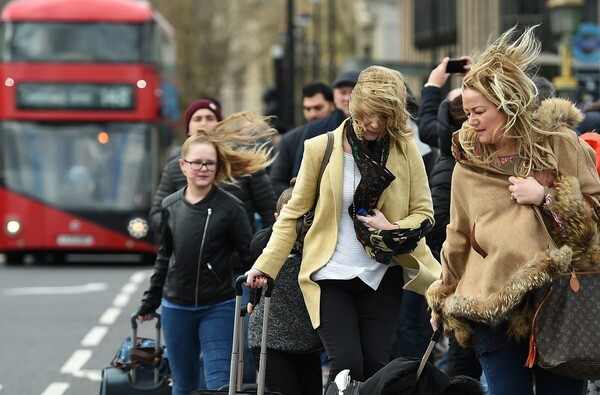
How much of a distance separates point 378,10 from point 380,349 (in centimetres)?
7008

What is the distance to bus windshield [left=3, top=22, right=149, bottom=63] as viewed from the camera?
79.9ft

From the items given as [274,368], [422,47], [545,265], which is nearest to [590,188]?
[545,265]

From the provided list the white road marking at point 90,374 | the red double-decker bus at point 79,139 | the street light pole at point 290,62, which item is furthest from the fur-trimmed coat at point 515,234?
the street light pole at point 290,62

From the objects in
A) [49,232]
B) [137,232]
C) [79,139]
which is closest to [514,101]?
[137,232]

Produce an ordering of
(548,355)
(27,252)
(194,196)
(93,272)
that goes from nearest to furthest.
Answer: (548,355) < (194,196) < (93,272) < (27,252)

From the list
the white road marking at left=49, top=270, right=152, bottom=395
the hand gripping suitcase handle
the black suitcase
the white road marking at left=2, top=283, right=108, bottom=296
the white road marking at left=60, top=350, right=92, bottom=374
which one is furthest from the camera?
the white road marking at left=2, top=283, right=108, bottom=296

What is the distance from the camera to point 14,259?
25547 millimetres

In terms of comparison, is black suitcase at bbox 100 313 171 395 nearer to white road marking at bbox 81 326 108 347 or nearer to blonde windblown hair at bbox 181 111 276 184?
blonde windblown hair at bbox 181 111 276 184

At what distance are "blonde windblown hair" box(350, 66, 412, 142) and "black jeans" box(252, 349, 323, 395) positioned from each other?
3.30ft

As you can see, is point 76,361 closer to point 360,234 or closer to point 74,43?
point 360,234

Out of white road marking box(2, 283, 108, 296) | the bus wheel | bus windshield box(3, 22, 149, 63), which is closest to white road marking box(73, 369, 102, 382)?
white road marking box(2, 283, 108, 296)

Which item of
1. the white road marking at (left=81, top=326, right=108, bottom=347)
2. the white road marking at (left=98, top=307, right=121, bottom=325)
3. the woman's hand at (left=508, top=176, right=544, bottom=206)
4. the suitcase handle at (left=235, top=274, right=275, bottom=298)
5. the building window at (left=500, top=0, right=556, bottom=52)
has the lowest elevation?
the white road marking at (left=98, top=307, right=121, bottom=325)

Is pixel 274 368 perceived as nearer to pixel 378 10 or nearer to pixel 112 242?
pixel 112 242

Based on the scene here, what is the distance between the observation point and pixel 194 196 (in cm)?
791
